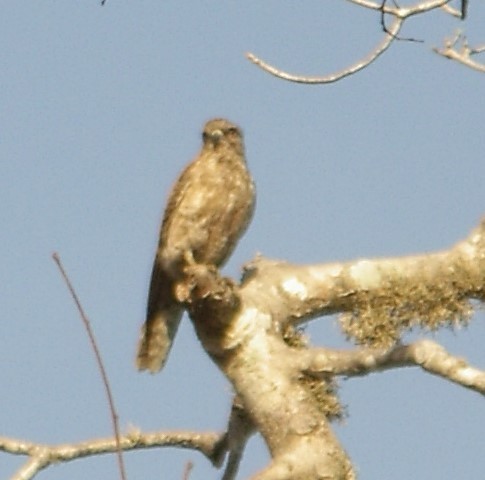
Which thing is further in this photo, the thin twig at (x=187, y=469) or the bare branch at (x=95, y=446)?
the bare branch at (x=95, y=446)

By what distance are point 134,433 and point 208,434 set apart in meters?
0.25

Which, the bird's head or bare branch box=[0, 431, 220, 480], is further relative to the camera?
the bird's head

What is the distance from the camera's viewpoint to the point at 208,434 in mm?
4574

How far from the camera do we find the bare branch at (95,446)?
4.12m

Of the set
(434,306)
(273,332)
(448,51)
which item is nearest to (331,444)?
(273,332)

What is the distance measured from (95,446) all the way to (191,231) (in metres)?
2.00

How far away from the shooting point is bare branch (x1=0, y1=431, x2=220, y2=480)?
4.12 meters

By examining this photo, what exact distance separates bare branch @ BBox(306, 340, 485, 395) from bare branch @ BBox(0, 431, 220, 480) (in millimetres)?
646

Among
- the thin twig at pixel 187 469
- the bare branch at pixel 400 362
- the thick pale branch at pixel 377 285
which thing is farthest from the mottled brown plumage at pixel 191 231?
the thin twig at pixel 187 469

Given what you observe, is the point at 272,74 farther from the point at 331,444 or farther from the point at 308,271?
the point at 331,444

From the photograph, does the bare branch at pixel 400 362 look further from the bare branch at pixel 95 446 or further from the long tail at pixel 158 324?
the long tail at pixel 158 324

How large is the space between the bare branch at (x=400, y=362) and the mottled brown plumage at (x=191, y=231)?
2063 millimetres

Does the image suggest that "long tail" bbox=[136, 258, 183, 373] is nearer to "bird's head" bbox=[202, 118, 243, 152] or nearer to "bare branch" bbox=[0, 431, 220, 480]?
"bird's head" bbox=[202, 118, 243, 152]

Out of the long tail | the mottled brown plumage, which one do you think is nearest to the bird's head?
the mottled brown plumage
